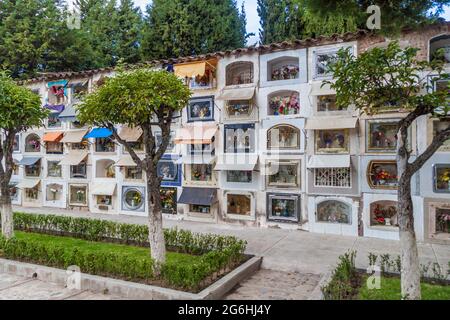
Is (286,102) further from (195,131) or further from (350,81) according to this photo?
(350,81)

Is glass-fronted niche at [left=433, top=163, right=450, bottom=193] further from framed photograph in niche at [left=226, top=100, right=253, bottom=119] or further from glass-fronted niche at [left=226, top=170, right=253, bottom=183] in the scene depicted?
framed photograph in niche at [left=226, top=100, right=253, bottom=119]

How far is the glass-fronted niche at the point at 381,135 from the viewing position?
12820 mm

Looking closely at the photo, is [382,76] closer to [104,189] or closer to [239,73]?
[239,73]

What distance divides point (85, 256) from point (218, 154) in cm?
855

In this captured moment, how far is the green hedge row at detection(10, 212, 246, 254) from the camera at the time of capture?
10023 mm

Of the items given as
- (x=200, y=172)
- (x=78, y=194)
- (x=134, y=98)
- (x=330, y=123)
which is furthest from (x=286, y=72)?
(x=78, y=194)

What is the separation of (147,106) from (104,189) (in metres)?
11.2

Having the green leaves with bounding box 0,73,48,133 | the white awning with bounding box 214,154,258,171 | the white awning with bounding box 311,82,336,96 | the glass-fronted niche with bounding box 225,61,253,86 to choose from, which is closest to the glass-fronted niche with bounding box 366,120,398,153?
the white awning with bounding box 311,82,336,96

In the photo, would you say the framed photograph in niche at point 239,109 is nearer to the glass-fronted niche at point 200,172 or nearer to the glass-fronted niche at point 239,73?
the glass-fronted niche at point 239,73

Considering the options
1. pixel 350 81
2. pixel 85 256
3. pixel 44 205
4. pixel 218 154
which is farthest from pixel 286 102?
pixel 44 205

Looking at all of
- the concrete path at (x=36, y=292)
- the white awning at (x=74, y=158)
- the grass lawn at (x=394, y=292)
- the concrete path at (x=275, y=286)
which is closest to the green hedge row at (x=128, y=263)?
the concrete path at (x=36, y=292)

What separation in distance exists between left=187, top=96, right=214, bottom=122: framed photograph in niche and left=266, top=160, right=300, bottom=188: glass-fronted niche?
3796mm

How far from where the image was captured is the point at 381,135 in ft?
42.7
